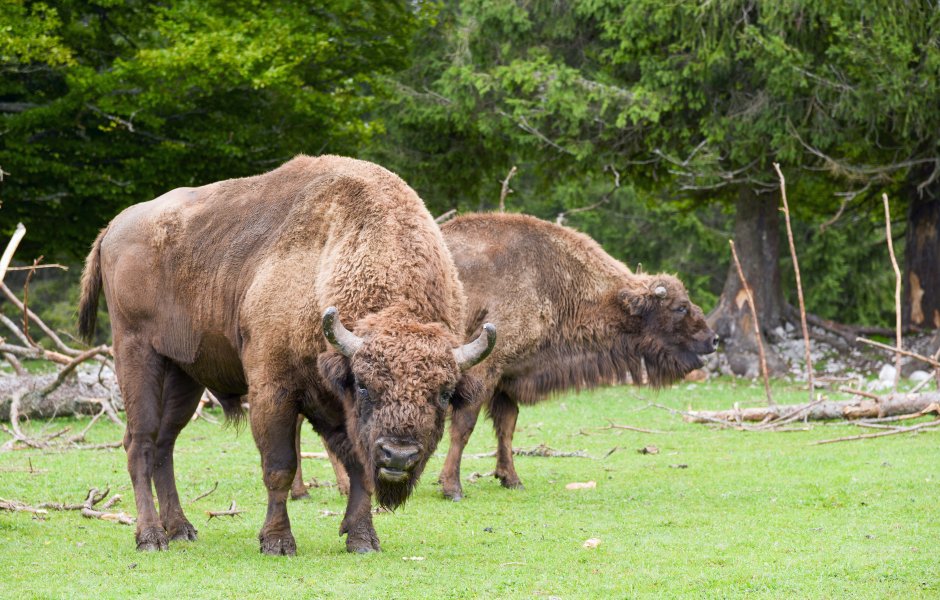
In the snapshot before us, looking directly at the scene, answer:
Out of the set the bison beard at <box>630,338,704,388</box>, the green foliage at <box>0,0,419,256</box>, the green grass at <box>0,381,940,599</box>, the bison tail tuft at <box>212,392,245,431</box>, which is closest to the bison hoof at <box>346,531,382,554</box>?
the green grass at <box>0,381,940,599</box>

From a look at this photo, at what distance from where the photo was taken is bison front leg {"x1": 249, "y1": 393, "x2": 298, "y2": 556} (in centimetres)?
741

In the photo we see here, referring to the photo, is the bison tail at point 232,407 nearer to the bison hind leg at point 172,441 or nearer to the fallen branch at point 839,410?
the bison hind leg at point 172,441

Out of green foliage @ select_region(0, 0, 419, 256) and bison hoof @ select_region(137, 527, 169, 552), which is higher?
green foliage @ select_region(0, 0, 419, 256)

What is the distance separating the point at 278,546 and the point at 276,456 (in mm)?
594

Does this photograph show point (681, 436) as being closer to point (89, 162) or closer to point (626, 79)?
point (626, 79)

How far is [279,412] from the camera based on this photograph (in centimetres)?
740

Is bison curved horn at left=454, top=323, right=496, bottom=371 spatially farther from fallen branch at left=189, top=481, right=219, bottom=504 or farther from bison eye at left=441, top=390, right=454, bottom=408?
fallen branch at left=189, top=481, right=219, bottom=504

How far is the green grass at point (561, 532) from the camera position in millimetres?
6566

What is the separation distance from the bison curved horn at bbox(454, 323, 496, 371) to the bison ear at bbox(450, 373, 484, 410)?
10 centimetres

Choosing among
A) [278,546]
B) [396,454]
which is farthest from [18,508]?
[396,454]

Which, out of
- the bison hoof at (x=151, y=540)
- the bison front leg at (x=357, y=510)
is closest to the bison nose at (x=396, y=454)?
the bison front leg at (x=357, y=510)

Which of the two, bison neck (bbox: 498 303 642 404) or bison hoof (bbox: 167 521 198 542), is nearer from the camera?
bison hoof (bbox: 167 521 198 542)

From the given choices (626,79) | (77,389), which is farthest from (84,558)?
(626,79)

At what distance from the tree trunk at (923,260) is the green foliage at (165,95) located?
38.4 feet
